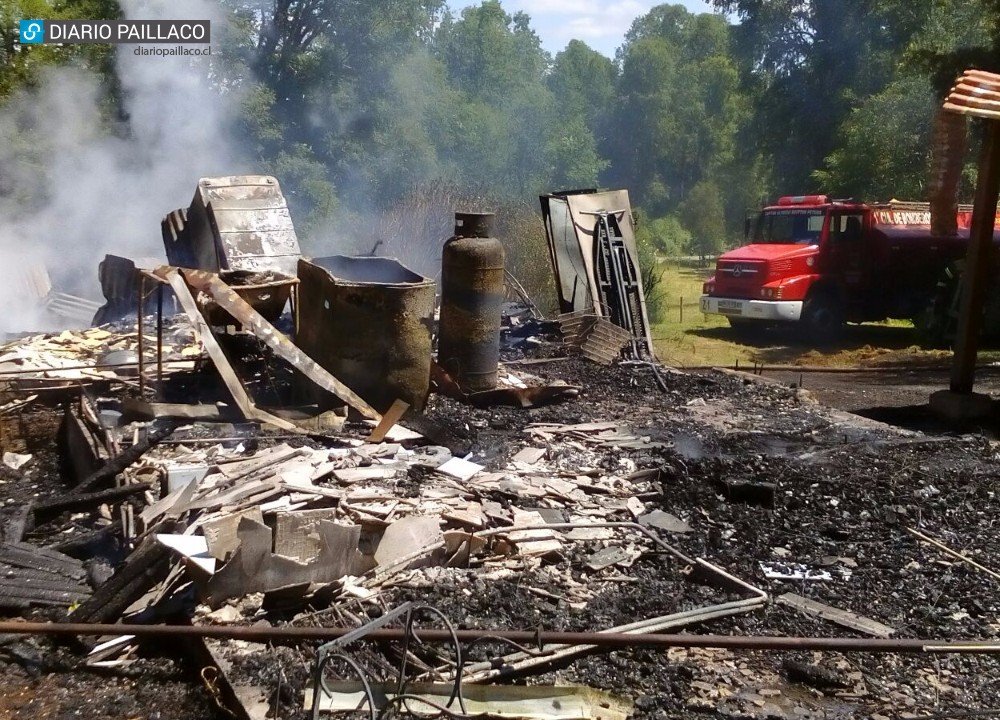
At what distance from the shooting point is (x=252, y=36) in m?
23.8

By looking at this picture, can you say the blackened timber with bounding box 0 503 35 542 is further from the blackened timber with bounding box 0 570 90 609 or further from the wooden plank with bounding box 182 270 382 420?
the wooden plank with bounding box 182 270 382 420

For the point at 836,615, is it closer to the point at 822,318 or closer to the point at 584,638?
the point at 584,638

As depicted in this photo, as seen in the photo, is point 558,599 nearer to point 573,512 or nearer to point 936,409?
point 573,512

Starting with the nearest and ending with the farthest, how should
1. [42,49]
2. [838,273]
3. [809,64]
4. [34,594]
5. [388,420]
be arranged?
[34,594] < [388,420] < [838,273] < [42,49] < [809,64]

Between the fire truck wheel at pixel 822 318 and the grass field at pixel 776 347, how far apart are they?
0.99ft

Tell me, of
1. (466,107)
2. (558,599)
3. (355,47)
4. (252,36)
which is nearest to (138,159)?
(252,36)

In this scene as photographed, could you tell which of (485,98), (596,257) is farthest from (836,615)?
(485,98)

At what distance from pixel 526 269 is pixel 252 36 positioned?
1258 cm

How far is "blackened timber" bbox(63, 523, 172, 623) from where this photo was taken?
444 centimetres

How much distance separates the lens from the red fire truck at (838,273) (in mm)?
15117

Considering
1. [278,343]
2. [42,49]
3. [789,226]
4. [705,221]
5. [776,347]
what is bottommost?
[776,347]

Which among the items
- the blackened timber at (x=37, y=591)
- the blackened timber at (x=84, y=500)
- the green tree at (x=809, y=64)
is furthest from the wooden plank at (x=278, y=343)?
the green tree at (x=809, y=64)

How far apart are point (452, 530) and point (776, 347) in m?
11.7

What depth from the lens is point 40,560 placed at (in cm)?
511
